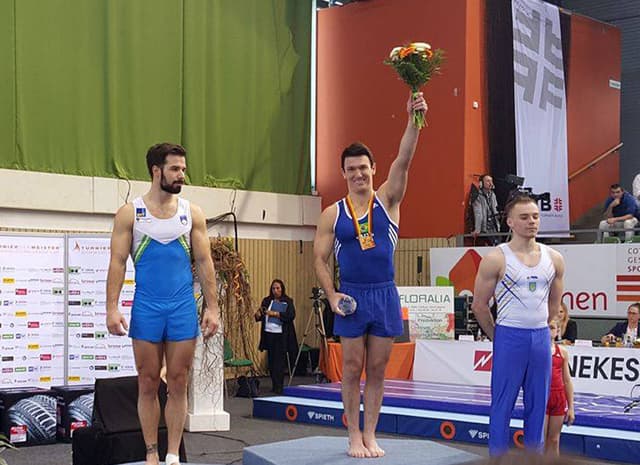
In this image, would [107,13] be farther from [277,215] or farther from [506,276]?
[506,276]

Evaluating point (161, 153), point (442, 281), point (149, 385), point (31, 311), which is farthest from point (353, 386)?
point (442, 281)

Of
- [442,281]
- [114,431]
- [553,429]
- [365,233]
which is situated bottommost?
[114,431]

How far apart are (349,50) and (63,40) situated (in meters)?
5.32

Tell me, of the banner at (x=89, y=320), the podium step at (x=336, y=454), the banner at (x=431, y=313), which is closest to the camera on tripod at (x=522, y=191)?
the banner at (x=431, y=313)

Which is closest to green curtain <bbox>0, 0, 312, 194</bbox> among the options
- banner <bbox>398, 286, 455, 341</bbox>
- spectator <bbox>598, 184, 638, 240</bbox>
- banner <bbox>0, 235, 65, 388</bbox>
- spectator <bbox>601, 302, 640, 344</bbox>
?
banner <bbox>0, 235, 65, 388</bbox>

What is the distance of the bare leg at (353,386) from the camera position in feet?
16.4

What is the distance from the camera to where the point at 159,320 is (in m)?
4.64

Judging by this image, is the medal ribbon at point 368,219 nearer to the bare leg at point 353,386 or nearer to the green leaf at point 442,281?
the bare leg at point 353,386

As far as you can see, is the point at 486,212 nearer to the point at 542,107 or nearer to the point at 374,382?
the point at 542,107

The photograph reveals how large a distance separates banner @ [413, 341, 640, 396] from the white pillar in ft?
8.86

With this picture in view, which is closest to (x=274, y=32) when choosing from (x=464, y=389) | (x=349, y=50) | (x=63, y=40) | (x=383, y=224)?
(x=349, y=50)

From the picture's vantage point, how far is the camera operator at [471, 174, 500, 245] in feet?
45.2

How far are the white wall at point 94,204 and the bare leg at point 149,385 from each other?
720 centimetres

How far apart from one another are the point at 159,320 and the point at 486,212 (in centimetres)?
981
